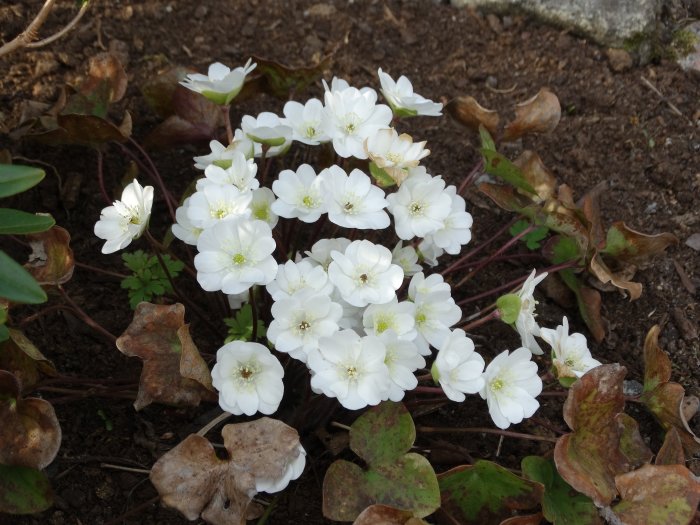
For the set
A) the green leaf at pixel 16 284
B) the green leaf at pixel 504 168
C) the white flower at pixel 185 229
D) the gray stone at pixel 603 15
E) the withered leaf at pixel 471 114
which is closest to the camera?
the green leaf at pixel 16 284

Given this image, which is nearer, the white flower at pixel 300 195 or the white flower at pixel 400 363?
the white flower at pixel 400 363

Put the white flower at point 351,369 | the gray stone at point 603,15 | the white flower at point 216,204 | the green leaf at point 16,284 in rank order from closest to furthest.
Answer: the green leaf at point 16,284 < the white flower at point 351,369 < the white flower at point 216,204 < the gray stone at point 603,15

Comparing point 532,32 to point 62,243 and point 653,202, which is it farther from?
point 62,243

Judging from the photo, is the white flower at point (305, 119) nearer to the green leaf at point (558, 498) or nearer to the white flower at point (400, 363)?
the white flower at point (400, 363)

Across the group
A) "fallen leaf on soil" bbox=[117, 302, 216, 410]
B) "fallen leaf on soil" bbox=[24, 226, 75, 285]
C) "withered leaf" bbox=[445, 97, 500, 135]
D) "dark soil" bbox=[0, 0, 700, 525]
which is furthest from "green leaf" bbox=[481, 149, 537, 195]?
"fallen leaf on soil" bbox=[24, 226, 75, 285]

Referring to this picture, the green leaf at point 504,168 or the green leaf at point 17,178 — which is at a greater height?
the green leaf at point 17,178

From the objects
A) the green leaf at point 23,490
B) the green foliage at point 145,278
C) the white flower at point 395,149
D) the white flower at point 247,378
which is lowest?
the green leaf at point 23,490

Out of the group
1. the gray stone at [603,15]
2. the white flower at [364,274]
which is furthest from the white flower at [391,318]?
the gray stone at [603,15]
